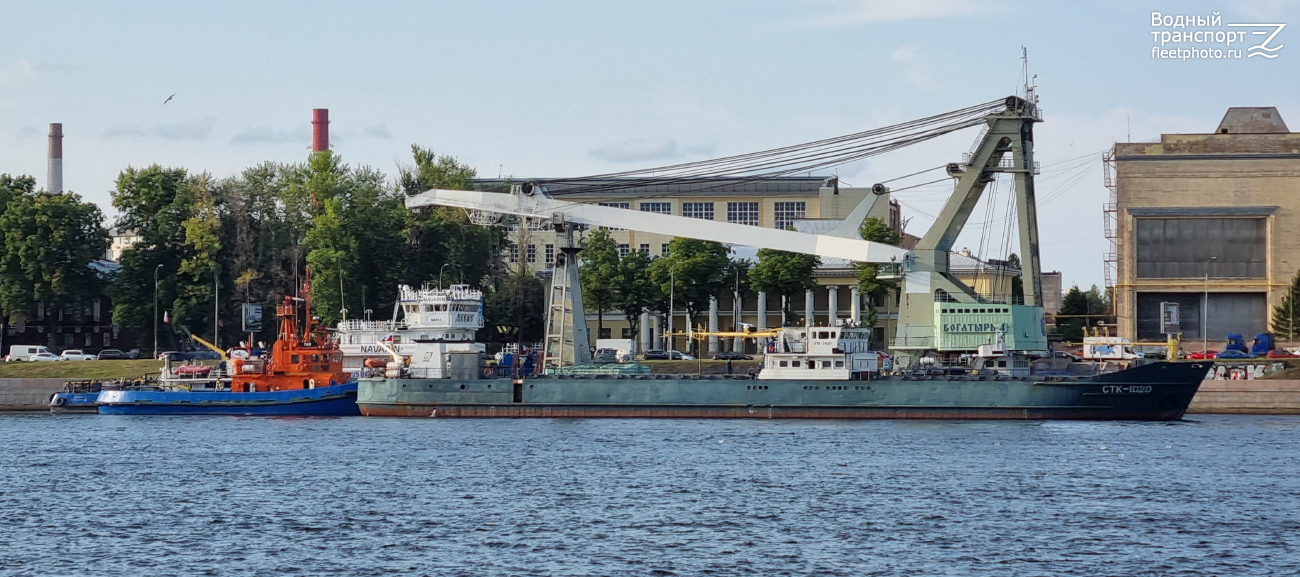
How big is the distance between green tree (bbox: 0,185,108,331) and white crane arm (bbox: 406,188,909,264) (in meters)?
38.2

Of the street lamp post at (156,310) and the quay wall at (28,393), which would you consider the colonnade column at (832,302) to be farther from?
the quay wall at (28,393)

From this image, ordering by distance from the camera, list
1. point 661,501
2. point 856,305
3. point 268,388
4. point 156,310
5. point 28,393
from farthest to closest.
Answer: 1. point 856,305
2. point 156,310
3. point 28,393
4. point 268,388
5. point 661,501

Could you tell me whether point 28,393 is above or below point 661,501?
above

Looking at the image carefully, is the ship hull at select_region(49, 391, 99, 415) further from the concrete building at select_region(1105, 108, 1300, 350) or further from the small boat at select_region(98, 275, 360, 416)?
the concrete building at select_region(1105, 108, 1300, 350)

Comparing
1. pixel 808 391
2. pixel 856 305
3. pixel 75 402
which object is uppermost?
pixel 856 305

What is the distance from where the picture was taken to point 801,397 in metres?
72.8

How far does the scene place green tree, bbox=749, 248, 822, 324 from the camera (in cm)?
10756

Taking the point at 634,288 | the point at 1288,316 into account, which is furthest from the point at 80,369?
the point at 1288,316

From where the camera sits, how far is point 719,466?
173ft

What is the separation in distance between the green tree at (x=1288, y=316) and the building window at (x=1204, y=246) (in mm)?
3909

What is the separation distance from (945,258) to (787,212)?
188 ft

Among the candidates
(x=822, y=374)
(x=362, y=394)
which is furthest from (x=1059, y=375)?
(x=362, y=394)

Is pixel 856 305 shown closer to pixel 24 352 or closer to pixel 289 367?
pixel 289 367

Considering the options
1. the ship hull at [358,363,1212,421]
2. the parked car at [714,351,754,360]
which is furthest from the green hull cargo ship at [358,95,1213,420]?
the parked car at [714,351,754,360]
